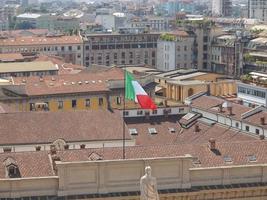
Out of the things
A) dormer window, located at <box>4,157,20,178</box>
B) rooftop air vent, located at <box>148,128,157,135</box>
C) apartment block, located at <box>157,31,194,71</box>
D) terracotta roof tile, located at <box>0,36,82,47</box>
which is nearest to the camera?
dormer window, located at <box>4,157,20,178</box>

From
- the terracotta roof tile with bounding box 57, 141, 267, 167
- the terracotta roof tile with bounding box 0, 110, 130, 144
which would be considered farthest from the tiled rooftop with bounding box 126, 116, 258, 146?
the terracotta roof tile with bounding box 57, 141, 267, 167

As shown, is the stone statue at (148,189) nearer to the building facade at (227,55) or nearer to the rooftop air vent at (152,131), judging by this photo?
the rooftop air vent at (152,131)

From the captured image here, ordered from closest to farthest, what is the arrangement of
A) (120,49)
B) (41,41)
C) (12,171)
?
(12,171) → (120,49) → (41,41)

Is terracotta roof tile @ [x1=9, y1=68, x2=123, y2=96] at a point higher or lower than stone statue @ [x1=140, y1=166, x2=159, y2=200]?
lower

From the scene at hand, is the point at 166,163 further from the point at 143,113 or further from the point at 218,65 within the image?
the point at 218,65

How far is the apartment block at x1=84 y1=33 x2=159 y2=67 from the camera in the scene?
172500 mm

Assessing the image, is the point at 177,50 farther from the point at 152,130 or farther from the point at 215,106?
the point at 152,130

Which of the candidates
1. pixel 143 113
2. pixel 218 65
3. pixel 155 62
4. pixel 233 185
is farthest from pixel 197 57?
pixel 233 185

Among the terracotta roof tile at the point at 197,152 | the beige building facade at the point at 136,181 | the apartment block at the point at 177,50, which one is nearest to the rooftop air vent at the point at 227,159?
the terracotta roof tile at the point at 197,152

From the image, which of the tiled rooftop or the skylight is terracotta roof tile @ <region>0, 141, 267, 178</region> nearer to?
the tiled rooftop

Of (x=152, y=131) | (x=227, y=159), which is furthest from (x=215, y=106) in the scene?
(x=227, y=159)

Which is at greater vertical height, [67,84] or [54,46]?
[67,84]

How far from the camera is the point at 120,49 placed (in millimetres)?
174000

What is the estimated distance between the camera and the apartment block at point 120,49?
17250 cm
